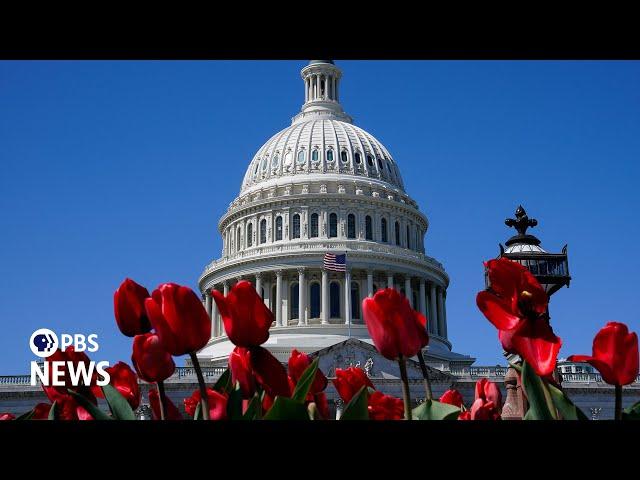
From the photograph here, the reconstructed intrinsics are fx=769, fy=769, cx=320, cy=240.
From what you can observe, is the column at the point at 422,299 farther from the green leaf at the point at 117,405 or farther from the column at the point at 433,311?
the green leaf at the point at 117,405

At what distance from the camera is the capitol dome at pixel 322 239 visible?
8256 cm

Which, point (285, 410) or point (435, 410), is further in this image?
point (435, 410)

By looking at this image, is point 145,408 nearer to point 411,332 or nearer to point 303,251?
point 303,251

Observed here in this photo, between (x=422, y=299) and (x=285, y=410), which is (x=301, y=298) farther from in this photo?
(x=285, y=410)

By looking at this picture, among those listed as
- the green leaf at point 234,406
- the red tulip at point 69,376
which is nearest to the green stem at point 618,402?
the green leaf at point 234,406

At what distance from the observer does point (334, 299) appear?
277 ft

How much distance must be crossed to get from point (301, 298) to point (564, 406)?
261 ft

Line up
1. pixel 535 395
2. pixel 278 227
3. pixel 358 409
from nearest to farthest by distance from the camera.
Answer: pixel 358 409 → pixel 535 395 → pixel 278 227

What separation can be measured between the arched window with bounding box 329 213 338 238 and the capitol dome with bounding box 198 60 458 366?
119 millimetres

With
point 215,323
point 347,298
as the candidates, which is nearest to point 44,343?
point 347,298

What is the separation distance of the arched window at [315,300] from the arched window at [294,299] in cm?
167
